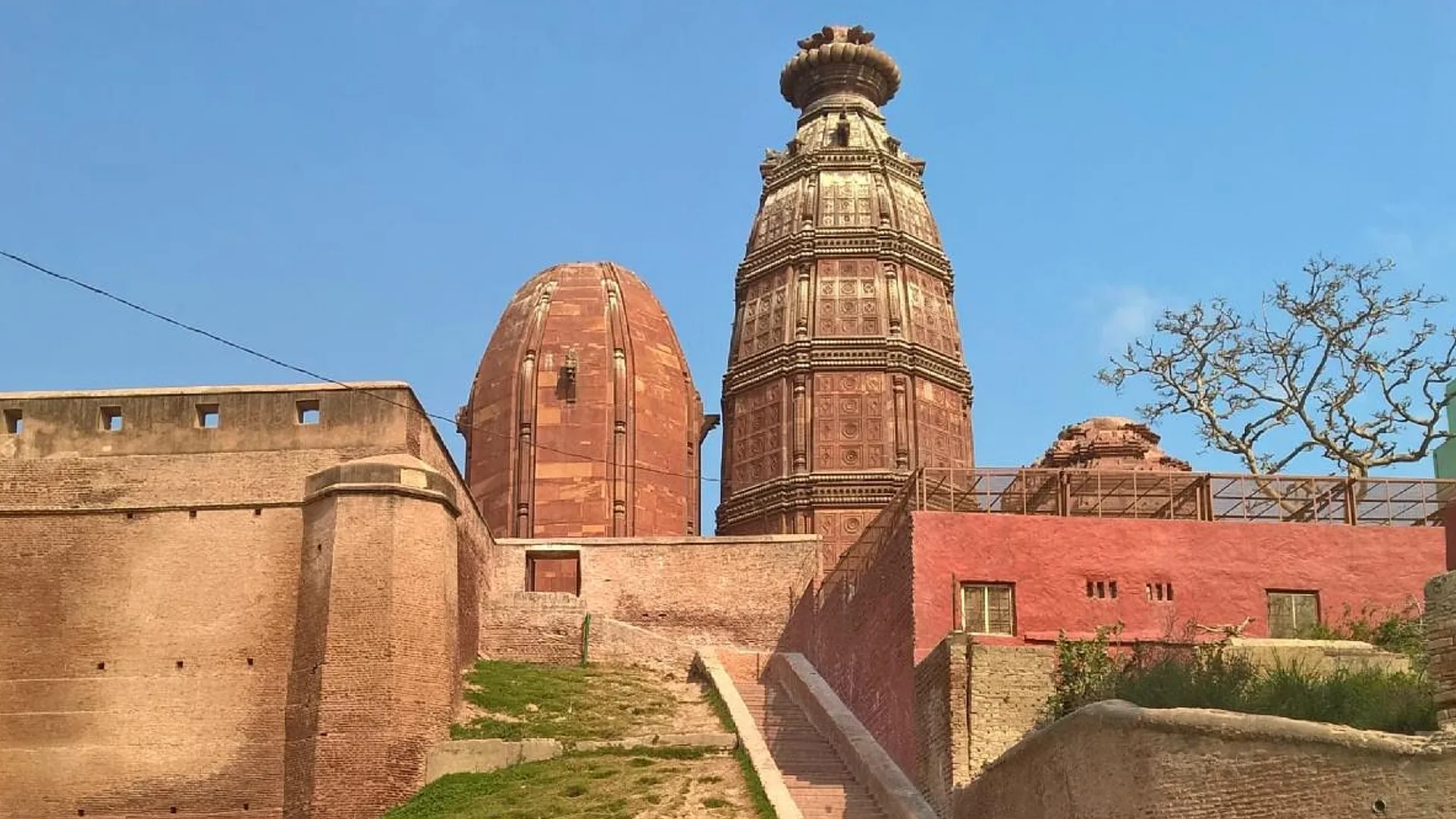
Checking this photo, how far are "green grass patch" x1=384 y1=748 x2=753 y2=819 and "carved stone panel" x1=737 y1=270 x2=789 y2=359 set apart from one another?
56.2 feet

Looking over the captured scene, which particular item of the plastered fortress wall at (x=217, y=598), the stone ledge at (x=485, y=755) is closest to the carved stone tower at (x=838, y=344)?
the plastered fortress wall at (x=217, y=598)

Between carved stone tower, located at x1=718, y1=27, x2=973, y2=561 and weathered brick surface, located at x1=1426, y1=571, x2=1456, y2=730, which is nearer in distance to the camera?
weathered brick surface, located at x1=1426, y1=571, x2=1456, y2=730

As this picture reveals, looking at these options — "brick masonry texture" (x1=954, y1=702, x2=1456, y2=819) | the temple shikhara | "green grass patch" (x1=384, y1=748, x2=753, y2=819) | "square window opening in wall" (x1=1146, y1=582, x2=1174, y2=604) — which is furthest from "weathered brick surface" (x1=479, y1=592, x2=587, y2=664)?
"brick masonry texture" (x1=954, y1=702, x2=1456, y2=819)

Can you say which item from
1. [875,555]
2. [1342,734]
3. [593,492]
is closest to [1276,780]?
[1342,734]

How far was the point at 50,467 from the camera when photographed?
32.0 m

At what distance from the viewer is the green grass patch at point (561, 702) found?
30.1m

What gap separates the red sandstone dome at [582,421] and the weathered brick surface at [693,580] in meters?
3.07

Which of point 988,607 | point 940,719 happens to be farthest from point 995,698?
point 988,607

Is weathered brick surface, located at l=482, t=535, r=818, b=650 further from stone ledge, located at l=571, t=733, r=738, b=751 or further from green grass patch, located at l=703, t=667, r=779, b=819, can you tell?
stone ledge, located at l=571, t=733, r=738, b=751

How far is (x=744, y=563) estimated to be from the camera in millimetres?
37906

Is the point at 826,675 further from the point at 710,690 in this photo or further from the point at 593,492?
the point at 593,492

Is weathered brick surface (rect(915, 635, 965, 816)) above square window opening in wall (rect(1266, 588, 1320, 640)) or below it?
below

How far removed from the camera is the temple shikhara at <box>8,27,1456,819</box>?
2239 cm

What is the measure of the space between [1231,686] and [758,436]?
25.6m
